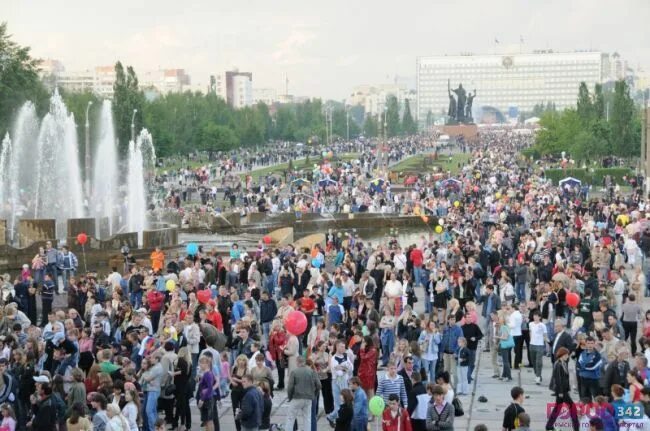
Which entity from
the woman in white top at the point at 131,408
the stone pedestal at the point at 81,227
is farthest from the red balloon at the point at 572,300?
the stone pedestal at the point at 81,227

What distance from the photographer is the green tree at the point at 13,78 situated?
65000 millimetres

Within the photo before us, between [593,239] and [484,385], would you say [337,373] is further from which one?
[593,239]

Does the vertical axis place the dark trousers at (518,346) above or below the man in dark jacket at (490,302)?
Answer: below

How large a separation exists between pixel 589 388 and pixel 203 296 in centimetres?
750

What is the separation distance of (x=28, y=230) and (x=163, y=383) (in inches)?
829

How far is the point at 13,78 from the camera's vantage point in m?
66.1

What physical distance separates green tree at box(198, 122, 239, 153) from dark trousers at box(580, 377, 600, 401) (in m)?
93.4

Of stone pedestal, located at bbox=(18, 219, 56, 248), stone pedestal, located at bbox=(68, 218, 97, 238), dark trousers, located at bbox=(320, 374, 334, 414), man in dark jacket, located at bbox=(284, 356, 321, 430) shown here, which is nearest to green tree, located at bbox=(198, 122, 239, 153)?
stone pedestal, located at bbox=(68, 218, 97, 238)

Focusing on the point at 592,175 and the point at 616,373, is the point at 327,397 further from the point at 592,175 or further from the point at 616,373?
the point at 592,175

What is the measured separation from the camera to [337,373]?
16156mm

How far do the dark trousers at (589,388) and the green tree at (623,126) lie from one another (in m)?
69.3

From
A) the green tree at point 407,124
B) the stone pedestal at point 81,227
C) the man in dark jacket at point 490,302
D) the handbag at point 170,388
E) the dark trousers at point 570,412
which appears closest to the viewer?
the dark trousers at point 570,412

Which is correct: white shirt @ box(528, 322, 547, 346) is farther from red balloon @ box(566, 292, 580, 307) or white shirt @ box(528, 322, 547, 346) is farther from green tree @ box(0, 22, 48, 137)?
green tree @ box(0, 22, 48, 137)

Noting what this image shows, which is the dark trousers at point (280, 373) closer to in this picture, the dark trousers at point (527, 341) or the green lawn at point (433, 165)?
the dark trousers at point (527, 341)
